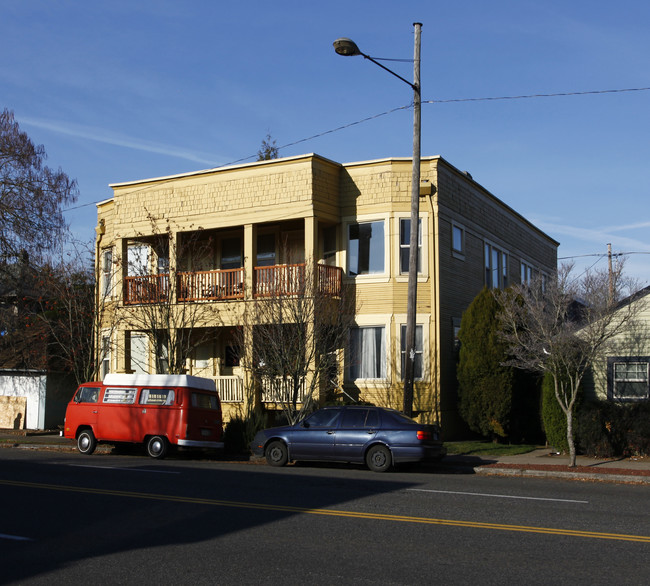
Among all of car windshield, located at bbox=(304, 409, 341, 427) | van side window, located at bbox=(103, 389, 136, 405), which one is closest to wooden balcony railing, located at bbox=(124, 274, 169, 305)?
van side window, located at bbox=(103, 389, 136, 405)

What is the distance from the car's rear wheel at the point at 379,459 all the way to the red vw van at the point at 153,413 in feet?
17.0

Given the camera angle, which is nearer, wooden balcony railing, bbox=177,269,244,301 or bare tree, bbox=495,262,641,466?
bare tree, bbox=495,262,641,466

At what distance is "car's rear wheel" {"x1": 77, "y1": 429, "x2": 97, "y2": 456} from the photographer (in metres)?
21.4

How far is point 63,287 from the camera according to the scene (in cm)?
2725

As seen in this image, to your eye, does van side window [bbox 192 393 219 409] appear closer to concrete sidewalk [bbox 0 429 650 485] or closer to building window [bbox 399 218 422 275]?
concrete sidewalk [bbox 0 429 650 485]

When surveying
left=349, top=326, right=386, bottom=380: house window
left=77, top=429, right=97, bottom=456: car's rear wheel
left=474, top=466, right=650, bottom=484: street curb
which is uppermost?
left=349, top=326, right=386, bottom=380: house window

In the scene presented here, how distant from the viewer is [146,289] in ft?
83.5

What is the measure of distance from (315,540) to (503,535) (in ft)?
7.05

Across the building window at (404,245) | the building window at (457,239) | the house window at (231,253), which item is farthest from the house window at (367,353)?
the house window at (231,253)

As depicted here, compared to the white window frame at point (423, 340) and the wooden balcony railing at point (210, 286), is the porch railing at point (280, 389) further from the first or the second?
the wooden balcony railing at point (210, 286)

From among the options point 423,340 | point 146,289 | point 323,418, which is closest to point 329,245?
point 423,340

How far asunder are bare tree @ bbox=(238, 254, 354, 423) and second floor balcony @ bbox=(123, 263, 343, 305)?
0.06 metres

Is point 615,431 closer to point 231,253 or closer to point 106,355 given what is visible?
point 231,253

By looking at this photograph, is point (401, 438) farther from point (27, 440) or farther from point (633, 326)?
point (27, 440)
